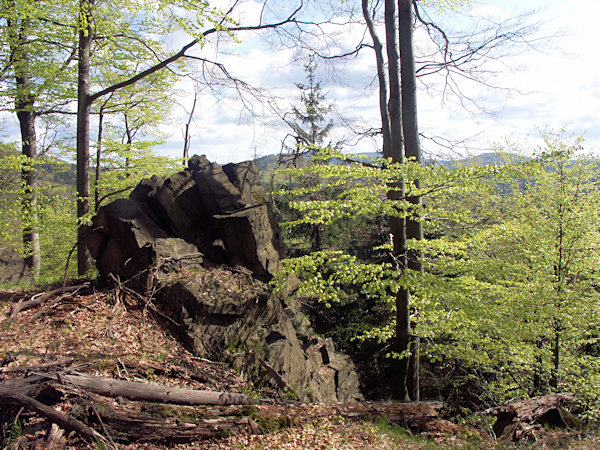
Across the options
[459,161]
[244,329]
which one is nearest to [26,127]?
[244,329]

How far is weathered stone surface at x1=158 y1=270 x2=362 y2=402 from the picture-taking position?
7.05 meters

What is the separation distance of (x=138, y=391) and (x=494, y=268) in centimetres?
596

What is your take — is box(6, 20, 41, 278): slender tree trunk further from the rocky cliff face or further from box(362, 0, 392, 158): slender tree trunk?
box(362, 0, 392, 158): slender tree trunk

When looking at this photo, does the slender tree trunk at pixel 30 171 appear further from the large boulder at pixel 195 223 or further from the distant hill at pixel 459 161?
the distant hill at pixel 459 161

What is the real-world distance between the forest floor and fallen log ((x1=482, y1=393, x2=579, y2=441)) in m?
0.37

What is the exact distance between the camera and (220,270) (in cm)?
850

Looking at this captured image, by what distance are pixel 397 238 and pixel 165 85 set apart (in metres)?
11.5

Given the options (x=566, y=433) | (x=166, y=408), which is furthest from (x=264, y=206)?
(x=566, y=433)

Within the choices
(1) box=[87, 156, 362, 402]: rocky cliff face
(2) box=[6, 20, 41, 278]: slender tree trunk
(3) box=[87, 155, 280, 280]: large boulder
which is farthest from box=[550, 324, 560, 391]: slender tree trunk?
(2) box=[6, 20, 41, 278]: slender tree trunk

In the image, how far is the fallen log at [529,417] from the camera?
19.6 ft

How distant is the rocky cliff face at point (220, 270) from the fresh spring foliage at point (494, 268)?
50.5 inches

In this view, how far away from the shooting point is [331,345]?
11.2 m

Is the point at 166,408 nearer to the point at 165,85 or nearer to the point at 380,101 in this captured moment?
the point at 380,101

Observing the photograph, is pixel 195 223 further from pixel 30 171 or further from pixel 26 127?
pixel 26 127
